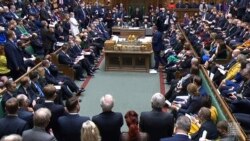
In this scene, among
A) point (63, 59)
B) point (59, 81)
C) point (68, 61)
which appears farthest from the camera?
point (68, 61)

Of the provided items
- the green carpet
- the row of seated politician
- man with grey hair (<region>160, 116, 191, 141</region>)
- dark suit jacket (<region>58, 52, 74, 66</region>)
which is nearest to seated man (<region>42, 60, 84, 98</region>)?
the row of seated politician

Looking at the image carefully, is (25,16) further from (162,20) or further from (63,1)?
(162,20)

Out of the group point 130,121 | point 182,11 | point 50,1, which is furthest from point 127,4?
point 130,121

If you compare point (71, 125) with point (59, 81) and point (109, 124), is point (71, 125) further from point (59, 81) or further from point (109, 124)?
point (59, 81)

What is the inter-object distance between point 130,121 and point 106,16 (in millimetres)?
19102

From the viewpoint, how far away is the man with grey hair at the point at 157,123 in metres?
5.52

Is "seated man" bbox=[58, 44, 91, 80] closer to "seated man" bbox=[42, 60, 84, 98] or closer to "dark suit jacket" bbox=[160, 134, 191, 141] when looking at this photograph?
"seated man" bbox=[42, 60, 84, 98]

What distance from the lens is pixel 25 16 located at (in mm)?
18047

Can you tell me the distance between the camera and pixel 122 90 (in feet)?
39.1

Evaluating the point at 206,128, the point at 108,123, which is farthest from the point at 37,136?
the point at 206,128

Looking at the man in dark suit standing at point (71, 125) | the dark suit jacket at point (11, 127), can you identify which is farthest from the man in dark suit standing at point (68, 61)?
the dark suit jacket at point (11, 127)

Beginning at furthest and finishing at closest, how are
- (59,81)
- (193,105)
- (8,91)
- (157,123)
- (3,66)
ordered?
(59,81) → (3,66) → (8,91) → (193,105) → (157,123)

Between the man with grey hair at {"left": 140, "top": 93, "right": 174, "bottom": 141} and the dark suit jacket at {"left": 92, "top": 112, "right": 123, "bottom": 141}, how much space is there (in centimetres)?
34

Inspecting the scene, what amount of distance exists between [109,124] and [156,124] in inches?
24.1
